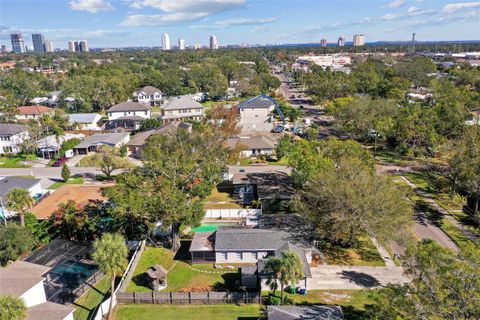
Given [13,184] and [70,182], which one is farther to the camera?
[70,182]

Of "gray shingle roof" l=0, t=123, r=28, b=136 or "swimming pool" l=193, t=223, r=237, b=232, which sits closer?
"swimming pool" l=193, t=223, r=237, b=232

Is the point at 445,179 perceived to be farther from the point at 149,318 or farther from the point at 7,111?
the point at 7,111

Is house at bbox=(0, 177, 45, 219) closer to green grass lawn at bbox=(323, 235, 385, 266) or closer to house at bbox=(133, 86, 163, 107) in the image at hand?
green grass lawn at bbox=(323, 235, 385, 266)

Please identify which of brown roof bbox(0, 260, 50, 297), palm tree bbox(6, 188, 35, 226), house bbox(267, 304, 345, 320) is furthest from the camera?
palm tree bbox(6, 188, 35, 226)

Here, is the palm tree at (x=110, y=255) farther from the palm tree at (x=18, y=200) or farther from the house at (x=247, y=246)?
the palm tree at (x=18, y=200)

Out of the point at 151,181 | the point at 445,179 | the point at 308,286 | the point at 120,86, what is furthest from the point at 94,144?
the point at 445,179

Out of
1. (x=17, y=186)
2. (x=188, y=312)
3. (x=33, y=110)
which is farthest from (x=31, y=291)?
(x=33, y=110)

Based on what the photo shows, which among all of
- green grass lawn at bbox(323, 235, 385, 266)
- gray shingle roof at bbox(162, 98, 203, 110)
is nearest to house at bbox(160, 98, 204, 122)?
gray shingle roof at bbox(162, 98, 203, 110)

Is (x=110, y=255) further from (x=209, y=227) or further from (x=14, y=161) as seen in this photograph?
(x=14, y=161)
